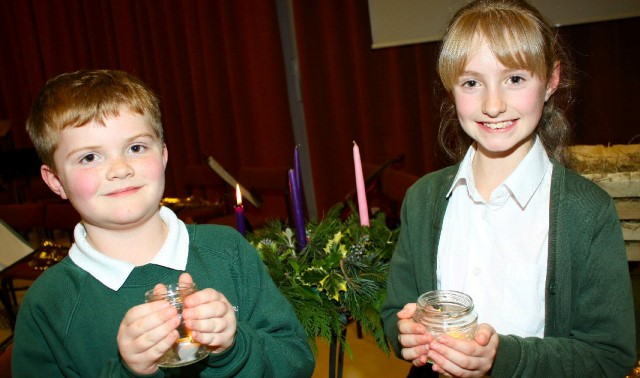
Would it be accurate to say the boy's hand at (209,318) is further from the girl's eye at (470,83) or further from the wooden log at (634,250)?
the wooden log at (634,250)

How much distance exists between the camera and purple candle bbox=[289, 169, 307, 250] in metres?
1.55

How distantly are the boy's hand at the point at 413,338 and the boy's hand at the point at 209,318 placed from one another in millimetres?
344

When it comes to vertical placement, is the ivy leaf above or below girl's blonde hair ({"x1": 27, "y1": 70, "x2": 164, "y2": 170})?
below

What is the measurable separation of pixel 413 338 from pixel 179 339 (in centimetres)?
44

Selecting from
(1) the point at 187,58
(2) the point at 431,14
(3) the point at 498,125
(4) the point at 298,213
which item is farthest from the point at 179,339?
(1) the point at 187,58

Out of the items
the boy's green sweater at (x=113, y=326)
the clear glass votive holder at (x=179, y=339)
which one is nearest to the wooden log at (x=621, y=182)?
the boy's green sweater at (x=113, y=326)

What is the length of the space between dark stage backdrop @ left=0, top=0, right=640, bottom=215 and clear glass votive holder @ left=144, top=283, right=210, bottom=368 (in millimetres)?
3413

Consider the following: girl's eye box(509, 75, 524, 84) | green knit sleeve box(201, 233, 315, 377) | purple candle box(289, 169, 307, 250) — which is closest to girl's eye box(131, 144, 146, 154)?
green knit sleeve box(201, 233, 315, 377)

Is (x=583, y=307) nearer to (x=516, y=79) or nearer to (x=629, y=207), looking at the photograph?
(x=516, y=79)

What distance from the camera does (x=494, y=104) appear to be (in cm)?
113

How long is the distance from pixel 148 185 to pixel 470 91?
0.73 meters

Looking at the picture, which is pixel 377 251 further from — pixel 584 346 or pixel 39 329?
pixel 39 329

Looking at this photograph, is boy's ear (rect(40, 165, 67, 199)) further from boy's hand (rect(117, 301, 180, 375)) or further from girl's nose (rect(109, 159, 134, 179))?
boy's hand (rect(117, 301, 180, 375))

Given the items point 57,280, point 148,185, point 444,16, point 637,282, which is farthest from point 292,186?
point 444,16
